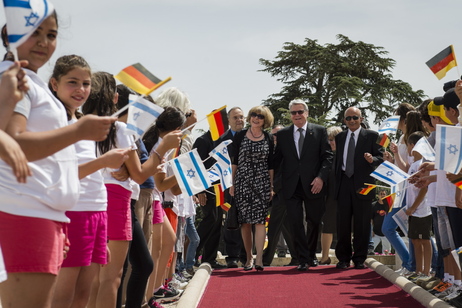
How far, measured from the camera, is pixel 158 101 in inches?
272

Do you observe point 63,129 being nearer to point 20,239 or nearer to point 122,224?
point 20,239

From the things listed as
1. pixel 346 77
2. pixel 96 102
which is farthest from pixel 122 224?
pixel 346 77

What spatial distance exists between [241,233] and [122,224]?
6.40 meters

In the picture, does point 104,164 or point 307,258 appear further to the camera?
point 307,258

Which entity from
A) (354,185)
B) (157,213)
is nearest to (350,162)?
(354,185)

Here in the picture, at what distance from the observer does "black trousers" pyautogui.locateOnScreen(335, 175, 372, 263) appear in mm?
10453

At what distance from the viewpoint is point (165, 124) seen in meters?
6.18

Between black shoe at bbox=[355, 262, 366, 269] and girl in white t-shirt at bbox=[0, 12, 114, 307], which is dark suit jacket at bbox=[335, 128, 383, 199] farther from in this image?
girl in white t-shirt at bbox=[0, 12, 114, 307]

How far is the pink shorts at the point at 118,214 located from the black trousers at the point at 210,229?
6.17 m

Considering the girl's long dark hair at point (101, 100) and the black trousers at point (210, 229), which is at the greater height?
the girl's long dark hair at point (101, 100)

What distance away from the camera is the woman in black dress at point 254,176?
411 inches

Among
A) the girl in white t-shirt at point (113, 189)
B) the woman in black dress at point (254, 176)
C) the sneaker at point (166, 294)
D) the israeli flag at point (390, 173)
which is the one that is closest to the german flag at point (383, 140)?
the woman in black dress at point (254, 176)

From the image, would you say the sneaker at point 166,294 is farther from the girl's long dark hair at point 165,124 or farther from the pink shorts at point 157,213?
the girl's long dark hair at point 165,124

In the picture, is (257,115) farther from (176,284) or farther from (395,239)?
(176,284)
